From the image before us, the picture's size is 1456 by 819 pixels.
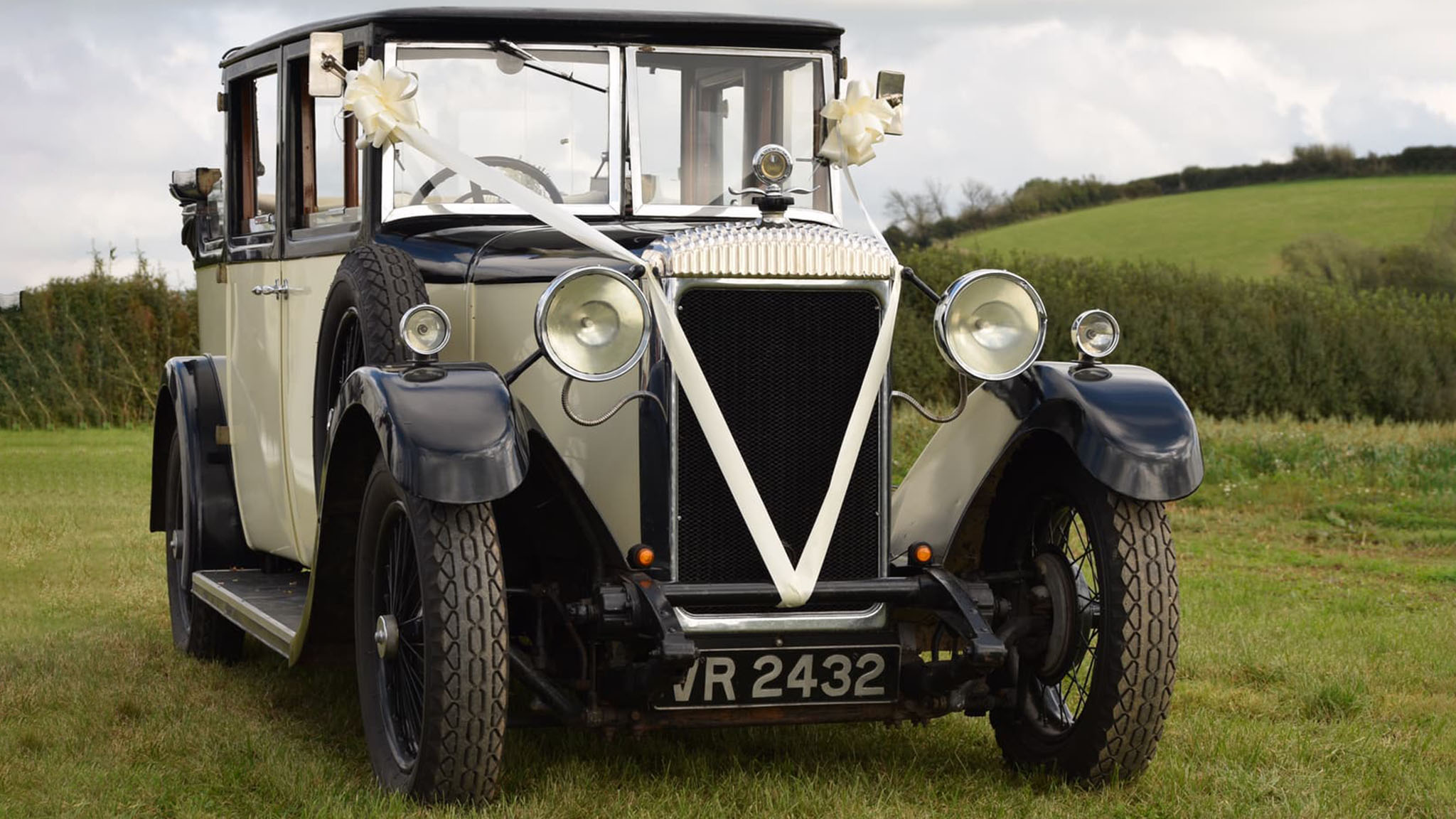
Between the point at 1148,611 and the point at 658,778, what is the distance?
1408mm

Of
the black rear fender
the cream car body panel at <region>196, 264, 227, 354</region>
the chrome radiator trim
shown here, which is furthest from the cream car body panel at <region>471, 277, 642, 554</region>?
the cream car body panel at <region>196, 264, 227, 354</region>

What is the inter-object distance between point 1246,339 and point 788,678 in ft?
76.7

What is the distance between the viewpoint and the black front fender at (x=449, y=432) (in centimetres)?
392

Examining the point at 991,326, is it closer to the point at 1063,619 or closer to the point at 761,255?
the point at 761,255

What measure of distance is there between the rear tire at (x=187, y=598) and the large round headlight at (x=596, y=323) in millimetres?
2882

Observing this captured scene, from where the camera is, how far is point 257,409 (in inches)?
246

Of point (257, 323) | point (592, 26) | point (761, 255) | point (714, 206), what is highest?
point (592, 26)

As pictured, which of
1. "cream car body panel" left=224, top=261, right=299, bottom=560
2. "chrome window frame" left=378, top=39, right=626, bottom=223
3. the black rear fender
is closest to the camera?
"chrome window frame" left=378, top=39, right=626, bottom=223

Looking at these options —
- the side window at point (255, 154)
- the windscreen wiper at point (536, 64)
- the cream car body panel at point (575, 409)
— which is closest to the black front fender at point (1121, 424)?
the cream car body panel at point (575, 409)

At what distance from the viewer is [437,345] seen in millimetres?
4242

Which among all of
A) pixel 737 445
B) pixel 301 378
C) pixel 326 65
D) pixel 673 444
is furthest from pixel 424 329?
pixel 301 378

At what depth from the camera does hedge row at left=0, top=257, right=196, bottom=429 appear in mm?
19641

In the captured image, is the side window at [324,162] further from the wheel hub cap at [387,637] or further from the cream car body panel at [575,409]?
the wheel hub cap at [387,637]

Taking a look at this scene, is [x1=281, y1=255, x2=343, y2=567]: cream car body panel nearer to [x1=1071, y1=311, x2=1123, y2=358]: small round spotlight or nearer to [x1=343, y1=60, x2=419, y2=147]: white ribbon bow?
[x1=343, y1=60, x2=419, y2=147]: white ribbon bow
